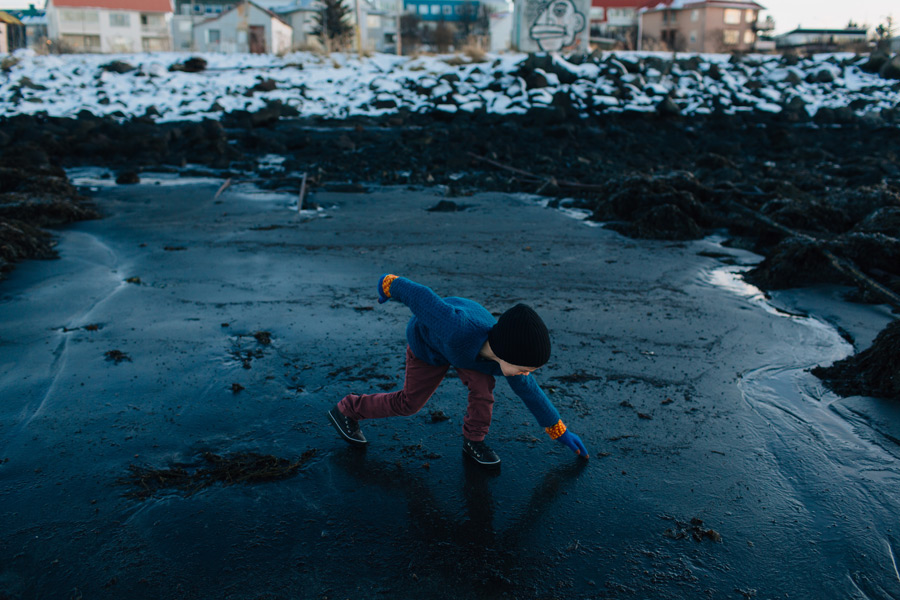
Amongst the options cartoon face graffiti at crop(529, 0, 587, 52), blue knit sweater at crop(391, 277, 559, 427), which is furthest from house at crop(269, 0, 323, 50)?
blue knit sweater at crop(391, 277, 559, 427)

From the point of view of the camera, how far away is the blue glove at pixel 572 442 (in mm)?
3052

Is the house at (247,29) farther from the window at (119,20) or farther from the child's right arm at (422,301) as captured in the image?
the child's right arm at (422,301)

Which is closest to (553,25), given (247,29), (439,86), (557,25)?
(557,25)

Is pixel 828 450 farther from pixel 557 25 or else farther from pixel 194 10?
pixel 194 10

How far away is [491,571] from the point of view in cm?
243

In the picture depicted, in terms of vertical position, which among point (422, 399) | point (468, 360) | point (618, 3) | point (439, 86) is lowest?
point (422, 399)

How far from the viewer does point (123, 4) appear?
51.5 m

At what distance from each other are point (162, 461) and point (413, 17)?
179ft

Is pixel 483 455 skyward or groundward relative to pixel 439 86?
groundward

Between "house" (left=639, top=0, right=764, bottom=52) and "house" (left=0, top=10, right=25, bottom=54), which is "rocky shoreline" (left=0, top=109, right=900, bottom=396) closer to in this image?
"house" (left=639, top=0, right=764, bottom=52)

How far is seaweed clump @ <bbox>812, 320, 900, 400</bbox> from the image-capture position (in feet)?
12.4

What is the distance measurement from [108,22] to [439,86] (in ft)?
142

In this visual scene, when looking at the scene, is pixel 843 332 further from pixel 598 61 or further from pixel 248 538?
pixel 598 61

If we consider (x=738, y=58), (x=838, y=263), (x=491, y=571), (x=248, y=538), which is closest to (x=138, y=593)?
(x=248, y=538)
